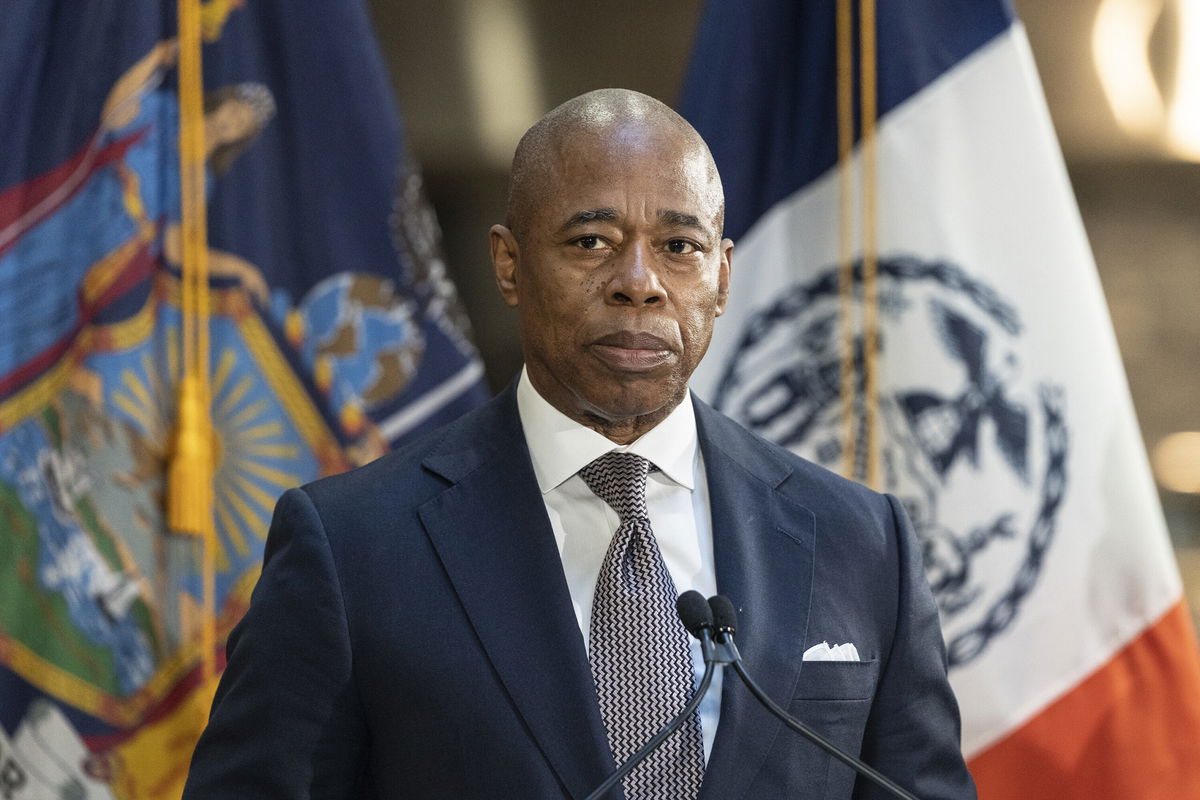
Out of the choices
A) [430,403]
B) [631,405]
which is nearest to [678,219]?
[631,405]

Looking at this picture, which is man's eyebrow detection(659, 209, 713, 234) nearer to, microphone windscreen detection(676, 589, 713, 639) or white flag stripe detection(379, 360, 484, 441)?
microphone windscreen detection(676, 589, 713, 639)

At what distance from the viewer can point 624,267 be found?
4.69 ft

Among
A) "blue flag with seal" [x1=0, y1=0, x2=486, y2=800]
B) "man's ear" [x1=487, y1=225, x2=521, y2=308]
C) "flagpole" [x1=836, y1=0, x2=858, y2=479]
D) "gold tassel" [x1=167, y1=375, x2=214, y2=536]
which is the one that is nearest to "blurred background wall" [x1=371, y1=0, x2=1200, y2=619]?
"blue flag with seal" [x1=0, y1=0, x2=486, y2=800]

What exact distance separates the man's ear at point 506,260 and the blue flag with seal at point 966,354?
1.17 metres

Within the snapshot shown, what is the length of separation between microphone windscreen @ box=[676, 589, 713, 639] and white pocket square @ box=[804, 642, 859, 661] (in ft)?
0.83

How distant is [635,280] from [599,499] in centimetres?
26

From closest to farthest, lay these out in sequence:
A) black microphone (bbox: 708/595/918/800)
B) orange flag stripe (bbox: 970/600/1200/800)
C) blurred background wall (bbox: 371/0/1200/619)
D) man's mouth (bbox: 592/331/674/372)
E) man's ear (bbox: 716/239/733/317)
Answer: black microphone (bbox: 708/595/918/800) → man's mouth (bbox: 592/331/674/372) → man's ear (bbox: 716/239/733/317) → orange flag stripe (bbox: 970/600/1200/800) → blurred background wall (bbox: 371/0/1200/619)

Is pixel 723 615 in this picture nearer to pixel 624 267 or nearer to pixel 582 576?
pixel 582 576

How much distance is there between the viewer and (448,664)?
1357mm

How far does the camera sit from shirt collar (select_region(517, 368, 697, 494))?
1.52 meters

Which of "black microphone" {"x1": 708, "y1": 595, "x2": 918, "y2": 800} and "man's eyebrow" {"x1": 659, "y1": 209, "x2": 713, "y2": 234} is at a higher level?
"man's eyebrow" {"x1": 659, "y1": 209, "x2": 713, "y2": 234}

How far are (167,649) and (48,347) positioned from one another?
0.56m

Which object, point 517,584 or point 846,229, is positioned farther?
point 846,229

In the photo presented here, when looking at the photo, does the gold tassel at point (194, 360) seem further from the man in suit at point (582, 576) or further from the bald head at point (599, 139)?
the bald head at point (599, 139)
